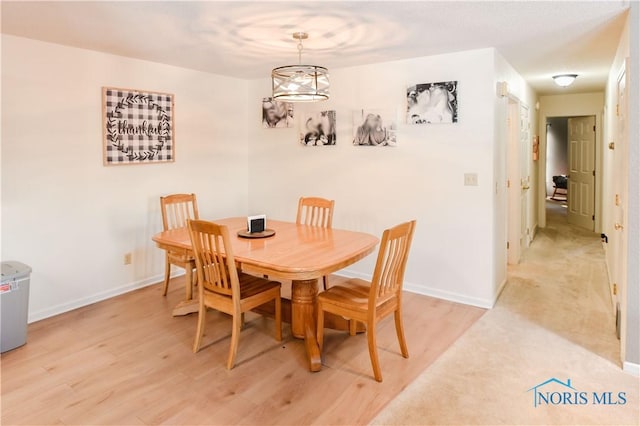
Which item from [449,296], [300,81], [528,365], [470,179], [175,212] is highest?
[300,81]

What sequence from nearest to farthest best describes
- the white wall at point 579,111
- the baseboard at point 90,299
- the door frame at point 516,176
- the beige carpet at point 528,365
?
the beige carpet at point 528,365, the baseboard at point 90,299, the door frame at point 516,176, the white wall at point 579,111

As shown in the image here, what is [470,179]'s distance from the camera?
3719mm

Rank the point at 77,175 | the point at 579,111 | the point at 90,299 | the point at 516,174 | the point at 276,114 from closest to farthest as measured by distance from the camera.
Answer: the point at 77,175 → the point at 90,299 → the point at 516,174 → the point at 276,114 → the point at 579,111

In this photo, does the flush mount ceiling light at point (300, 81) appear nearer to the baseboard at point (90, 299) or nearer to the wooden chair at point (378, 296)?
the wooden chair at point (378, 296)

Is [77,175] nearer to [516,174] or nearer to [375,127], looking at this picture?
[375,127]

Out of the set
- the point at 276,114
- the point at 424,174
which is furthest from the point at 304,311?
the point at 276,114

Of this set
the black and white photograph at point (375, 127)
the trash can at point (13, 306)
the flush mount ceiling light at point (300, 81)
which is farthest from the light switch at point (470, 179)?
the trash can at point (13, 306)

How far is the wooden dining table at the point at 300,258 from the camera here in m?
2.49

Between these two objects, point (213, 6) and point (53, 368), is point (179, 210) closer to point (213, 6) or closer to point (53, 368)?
point (53, 368)

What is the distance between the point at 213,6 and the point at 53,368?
2.44 metres

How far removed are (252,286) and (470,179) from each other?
2105 millimetres

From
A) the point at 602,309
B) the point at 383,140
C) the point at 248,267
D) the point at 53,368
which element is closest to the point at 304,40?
the point at 383,140

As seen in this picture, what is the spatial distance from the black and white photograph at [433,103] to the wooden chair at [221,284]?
2.09m

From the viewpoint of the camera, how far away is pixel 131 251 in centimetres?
412
